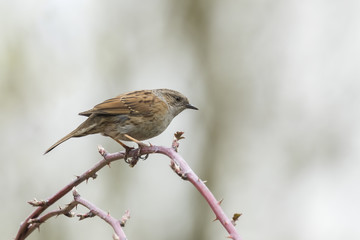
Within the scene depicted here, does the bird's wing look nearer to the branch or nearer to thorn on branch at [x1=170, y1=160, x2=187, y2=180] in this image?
the branch

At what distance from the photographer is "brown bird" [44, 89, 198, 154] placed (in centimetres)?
504

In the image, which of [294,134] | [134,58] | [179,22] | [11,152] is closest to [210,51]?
[179,22]

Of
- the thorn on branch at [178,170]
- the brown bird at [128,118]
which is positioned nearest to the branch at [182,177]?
the thorn on branch at [178,170]

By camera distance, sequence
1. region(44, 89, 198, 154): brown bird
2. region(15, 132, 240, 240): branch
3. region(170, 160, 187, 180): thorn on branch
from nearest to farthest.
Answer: region(15, 132, 240, 240): branch < region(170, 160, 187, 180): thorn on branch < region(44, 89, 198, 154): brown bird

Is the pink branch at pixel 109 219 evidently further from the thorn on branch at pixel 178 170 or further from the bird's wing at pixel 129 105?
the bird's wing at pixel 129 105

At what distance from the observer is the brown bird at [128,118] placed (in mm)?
5035

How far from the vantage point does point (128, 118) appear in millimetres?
5172

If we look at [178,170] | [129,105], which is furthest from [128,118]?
[178,170]

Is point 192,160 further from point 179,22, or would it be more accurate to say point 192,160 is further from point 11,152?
point 11,152

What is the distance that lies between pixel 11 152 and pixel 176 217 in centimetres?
388

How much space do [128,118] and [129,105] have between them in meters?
A: 0.20

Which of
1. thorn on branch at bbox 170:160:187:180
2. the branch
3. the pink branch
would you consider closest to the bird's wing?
the branch

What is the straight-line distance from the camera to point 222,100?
12.2 m

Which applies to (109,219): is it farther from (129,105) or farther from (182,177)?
(129,105)
